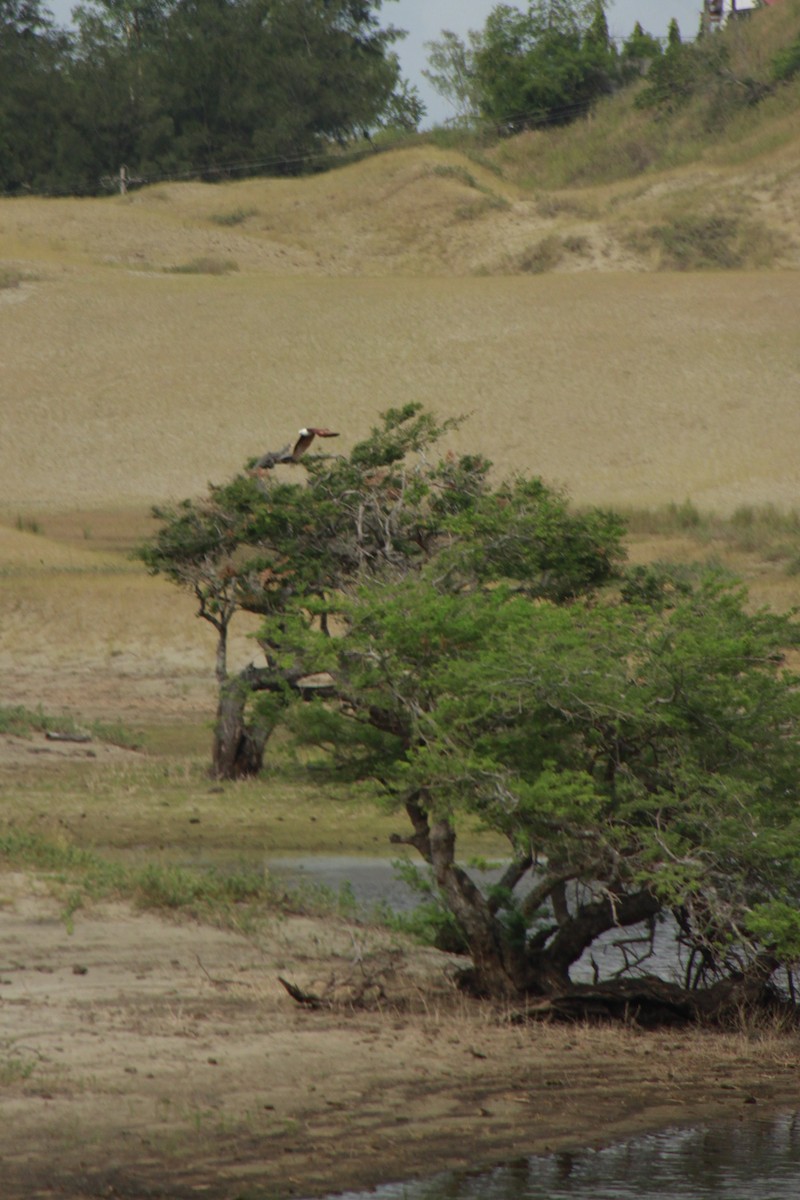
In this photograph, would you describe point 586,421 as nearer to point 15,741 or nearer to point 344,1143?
point 15,741

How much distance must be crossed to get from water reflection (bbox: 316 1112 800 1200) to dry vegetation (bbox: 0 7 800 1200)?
0.60 ft

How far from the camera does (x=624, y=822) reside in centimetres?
890

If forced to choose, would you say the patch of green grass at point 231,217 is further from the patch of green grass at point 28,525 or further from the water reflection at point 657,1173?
the water reflection at point 657,1173

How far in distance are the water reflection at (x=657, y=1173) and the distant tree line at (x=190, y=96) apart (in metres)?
72.9

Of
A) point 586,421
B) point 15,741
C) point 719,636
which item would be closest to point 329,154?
point 586,421

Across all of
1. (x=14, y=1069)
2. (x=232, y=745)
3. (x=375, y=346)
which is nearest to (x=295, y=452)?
(x=232, y=745)

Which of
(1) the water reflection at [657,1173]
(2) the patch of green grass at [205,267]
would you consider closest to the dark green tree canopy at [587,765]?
(1) the water reflection at [657,1173]

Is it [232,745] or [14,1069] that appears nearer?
[14,1069]

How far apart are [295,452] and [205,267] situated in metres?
51.3

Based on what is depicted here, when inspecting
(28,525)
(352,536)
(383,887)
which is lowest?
(383,887)

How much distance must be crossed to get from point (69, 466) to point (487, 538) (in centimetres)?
3350

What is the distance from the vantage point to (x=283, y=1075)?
782cm

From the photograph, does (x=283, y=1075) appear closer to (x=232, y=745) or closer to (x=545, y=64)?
(x=232, y=745)

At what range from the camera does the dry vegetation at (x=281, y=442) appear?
752 cm
